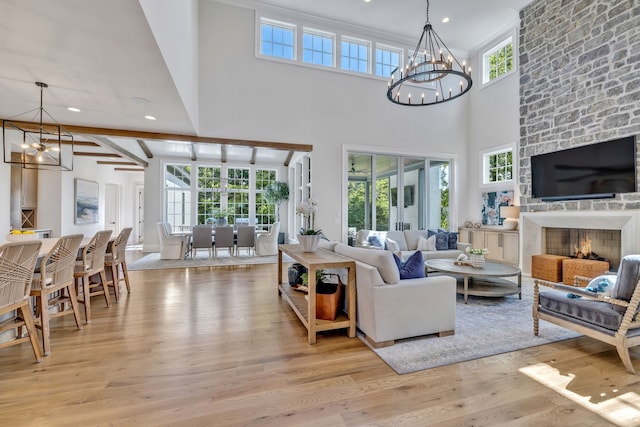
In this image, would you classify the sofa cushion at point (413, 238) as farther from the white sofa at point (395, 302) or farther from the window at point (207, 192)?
the window at point (207, 192)

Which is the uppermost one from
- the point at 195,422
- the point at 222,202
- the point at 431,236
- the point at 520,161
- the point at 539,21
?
the point at 539,21

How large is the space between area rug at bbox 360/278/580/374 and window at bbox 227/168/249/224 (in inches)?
286

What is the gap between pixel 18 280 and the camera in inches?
87.1

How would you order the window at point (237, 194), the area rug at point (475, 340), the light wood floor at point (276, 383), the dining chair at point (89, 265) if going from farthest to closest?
the window at point (237, 194) → the dining chair at point (89, 265) → the area rug at point (475, 340) → the light wood floor at point (276, 383)

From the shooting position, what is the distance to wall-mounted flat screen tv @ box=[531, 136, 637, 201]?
4297 mm

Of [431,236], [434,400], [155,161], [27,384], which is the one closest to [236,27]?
[155,161]

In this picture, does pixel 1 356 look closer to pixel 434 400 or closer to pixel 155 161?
pixel 434 400

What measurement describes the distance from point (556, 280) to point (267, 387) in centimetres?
534

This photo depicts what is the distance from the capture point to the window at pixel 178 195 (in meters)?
8.49

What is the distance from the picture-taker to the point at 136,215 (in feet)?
35.5

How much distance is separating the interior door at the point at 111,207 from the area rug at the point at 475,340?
32.9 feet

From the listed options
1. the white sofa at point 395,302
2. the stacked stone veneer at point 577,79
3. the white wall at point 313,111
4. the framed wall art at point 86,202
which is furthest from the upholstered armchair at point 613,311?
the framed wall art at point 86,202

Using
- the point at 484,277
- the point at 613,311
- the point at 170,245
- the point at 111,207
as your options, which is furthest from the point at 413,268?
the point at 111,207

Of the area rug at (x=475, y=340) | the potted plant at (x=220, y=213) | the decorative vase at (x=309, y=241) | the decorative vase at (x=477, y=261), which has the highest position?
the potted plant at (x=220, y=213)
